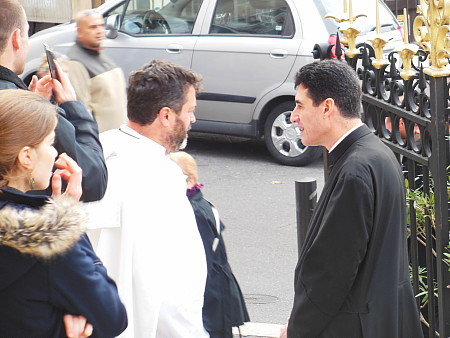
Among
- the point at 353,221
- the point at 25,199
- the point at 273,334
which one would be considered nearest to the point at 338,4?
the point at 273,334

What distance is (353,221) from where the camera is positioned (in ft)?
9.28

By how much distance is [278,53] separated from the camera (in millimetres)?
9328

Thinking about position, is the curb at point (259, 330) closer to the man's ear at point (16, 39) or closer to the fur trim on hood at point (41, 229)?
the man's ear at point (16, 39)

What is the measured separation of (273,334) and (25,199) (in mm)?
3308

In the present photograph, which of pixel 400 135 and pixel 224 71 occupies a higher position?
pixel 400 135

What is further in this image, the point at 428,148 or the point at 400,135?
the point at 400,135

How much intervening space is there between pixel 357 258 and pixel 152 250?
668 mm

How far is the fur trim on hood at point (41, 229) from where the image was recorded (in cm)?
212

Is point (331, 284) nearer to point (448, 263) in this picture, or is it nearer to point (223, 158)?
point (448, 263)

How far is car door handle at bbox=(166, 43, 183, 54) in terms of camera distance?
386 inches

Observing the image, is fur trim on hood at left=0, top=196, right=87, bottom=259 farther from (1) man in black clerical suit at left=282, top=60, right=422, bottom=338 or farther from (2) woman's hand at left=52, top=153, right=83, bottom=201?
(1) man in black clerical suit at left=282, top=60, right=422, bottom=338

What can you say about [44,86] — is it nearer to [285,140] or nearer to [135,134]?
[135,134]

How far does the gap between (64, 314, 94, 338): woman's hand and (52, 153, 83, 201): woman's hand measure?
44 cm

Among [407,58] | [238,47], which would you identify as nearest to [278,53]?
[238,47]
